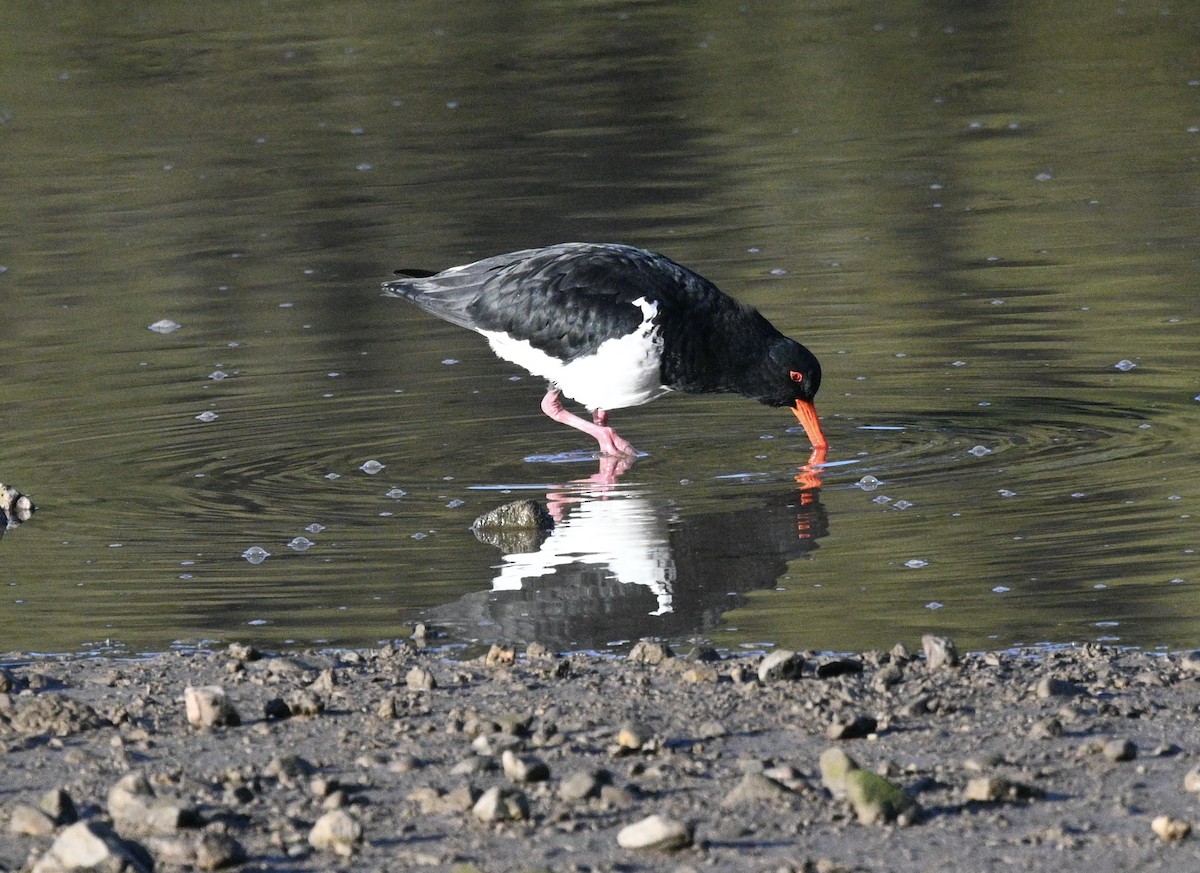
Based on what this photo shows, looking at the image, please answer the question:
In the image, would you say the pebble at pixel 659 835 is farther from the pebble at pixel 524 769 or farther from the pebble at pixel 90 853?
the pebble at pixel 90 853

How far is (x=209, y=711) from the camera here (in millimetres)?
5344

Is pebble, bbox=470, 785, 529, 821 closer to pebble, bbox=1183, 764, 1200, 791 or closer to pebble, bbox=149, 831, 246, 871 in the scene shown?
pebble, bbox=149, 831, 246, 871

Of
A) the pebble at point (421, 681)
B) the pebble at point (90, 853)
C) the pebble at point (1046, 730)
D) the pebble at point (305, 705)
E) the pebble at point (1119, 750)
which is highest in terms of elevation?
the pebble at point (90, 853)

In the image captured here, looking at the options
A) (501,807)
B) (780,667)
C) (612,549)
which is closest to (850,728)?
(780,667)

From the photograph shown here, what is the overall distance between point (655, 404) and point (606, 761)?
224 inches

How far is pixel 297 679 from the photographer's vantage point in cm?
582

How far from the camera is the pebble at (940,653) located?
5.64 metres

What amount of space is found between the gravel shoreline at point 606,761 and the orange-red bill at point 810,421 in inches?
127

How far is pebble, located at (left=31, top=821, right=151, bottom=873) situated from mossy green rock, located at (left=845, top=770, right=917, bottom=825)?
1607 millimetres

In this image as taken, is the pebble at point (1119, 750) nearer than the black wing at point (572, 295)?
Yes

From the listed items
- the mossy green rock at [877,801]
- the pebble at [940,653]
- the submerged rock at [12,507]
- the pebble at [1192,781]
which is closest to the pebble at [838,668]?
the pebble at [940,653]

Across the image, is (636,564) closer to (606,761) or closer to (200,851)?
(606,761)

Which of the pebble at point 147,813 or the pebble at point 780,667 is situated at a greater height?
the pebble at point 147,813

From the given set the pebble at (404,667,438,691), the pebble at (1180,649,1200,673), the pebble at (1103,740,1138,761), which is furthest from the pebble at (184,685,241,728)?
the pebble at (1180,649,1200,673)
